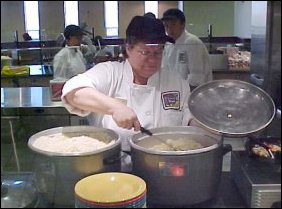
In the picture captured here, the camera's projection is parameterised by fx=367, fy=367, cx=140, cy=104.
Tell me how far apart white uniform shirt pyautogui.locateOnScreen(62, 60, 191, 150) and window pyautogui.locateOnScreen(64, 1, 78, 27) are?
0.48 feet

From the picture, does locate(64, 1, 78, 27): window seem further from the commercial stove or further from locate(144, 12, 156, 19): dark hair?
the commercial stove

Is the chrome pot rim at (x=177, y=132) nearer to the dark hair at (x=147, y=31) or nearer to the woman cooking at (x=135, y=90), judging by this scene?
the woman cooking at (x=135, y=90)

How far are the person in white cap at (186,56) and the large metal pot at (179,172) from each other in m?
0.23

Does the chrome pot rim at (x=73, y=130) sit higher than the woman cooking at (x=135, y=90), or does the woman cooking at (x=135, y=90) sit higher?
the woman cooking at (x=135, y=90)

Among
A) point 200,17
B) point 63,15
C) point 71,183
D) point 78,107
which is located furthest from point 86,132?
point 200,17

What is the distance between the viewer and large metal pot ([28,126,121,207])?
0.75 m

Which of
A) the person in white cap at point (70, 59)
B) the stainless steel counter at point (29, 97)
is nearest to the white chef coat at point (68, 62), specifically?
the person in white cap at point (70, 59)

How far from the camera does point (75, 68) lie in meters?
1.20

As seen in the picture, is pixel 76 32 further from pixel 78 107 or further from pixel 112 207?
pixel 112 207

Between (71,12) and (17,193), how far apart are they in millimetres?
404

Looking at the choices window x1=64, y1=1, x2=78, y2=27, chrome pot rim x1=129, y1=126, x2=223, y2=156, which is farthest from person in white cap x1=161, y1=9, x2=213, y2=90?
window x1=64, y1=1, x2=78, y2=27

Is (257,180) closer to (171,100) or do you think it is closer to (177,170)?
(177,170)

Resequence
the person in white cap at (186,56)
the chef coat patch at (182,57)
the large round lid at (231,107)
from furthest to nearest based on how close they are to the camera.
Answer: the chef coat patch at (182,57), the person in white cap at (186,56), the large round lid at (231,107)

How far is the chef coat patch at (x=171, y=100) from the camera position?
97 cm
